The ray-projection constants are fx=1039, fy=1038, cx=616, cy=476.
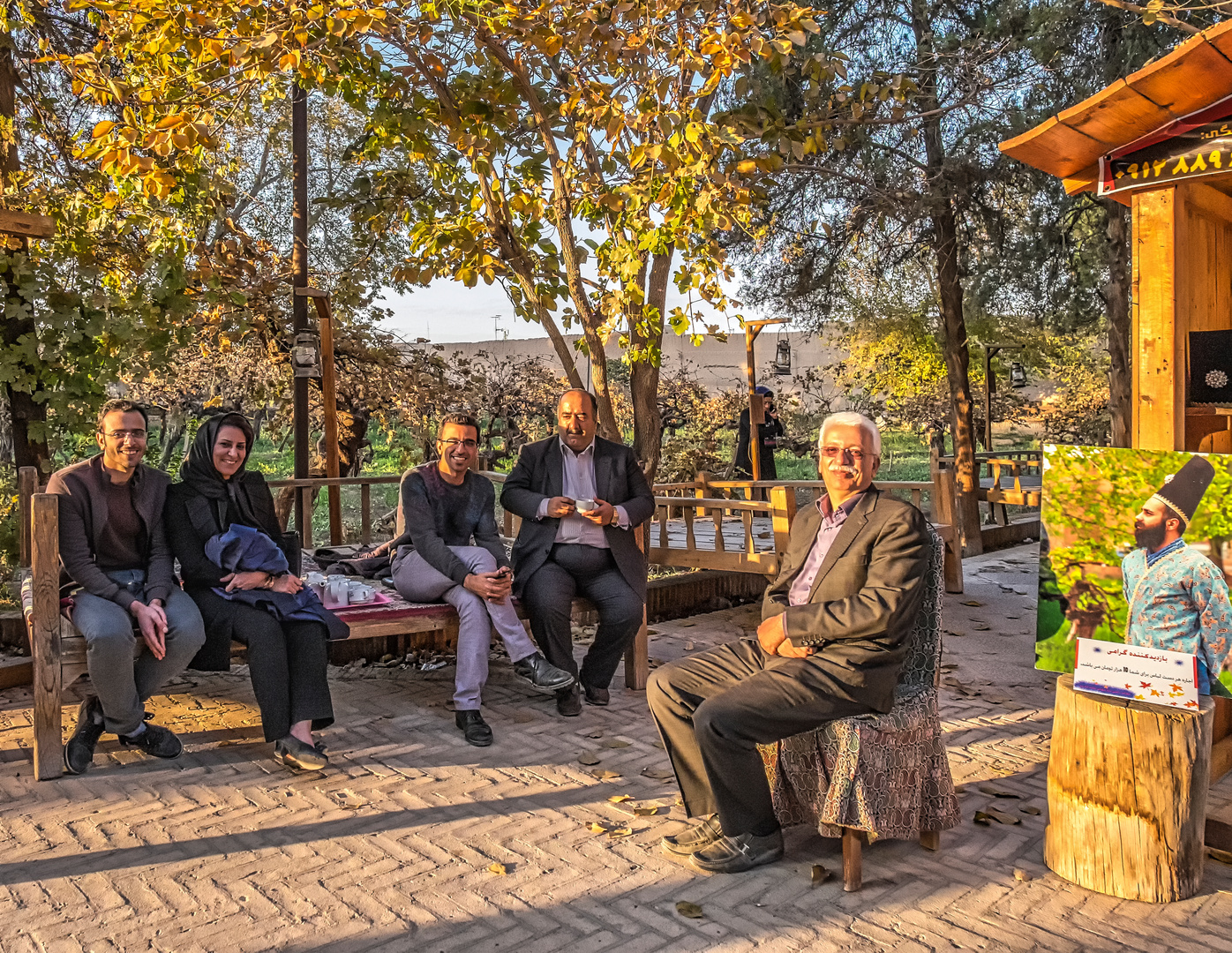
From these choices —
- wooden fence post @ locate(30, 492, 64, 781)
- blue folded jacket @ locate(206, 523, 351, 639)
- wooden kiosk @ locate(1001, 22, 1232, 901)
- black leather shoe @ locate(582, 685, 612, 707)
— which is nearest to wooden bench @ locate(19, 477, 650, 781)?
wooden fence post @ locate(30, 492, 64, 781)

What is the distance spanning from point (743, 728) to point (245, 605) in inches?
95.0

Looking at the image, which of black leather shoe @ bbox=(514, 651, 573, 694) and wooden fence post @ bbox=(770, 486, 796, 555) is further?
wooden fence post @ bbox=(770, 486, 796, 555)

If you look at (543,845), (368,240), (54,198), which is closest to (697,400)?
(368,240)

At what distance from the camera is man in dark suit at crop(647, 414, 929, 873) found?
334 centimetres

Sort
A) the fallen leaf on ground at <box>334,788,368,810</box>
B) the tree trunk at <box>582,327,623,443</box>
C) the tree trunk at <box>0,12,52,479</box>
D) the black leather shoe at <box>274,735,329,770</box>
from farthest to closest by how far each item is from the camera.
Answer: the tree trunk at <box>582,327,623,443</box>, the tree trunk at <box>0,12,52,479</box>, the black leather shoe at <box>274,735,329,770</box>, the fallen leaf on ground at <box>334,788,368,810</box>

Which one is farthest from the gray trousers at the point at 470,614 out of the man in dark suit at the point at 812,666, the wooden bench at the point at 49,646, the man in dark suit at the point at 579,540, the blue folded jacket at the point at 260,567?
the wooden bench at the point at 49,646

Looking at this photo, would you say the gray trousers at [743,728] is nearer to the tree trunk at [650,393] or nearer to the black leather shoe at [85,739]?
the black leather shoe at [85,739]

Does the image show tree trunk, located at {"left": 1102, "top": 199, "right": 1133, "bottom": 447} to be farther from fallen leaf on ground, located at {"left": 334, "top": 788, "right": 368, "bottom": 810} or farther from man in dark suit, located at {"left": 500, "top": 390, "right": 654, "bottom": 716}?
fallen leaf on ground, located at {"left": 334, "top": 788, "right": 368, "bottom": 810}

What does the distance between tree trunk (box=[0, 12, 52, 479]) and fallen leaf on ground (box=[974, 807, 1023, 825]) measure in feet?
18.0

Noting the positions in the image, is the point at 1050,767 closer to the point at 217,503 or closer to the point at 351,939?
A: the point at 351,939

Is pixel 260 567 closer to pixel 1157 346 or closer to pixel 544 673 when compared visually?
pixel 544 673

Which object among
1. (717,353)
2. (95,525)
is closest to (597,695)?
(95,525)

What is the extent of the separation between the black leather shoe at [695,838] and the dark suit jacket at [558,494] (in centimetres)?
201

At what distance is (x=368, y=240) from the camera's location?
8055 mm
